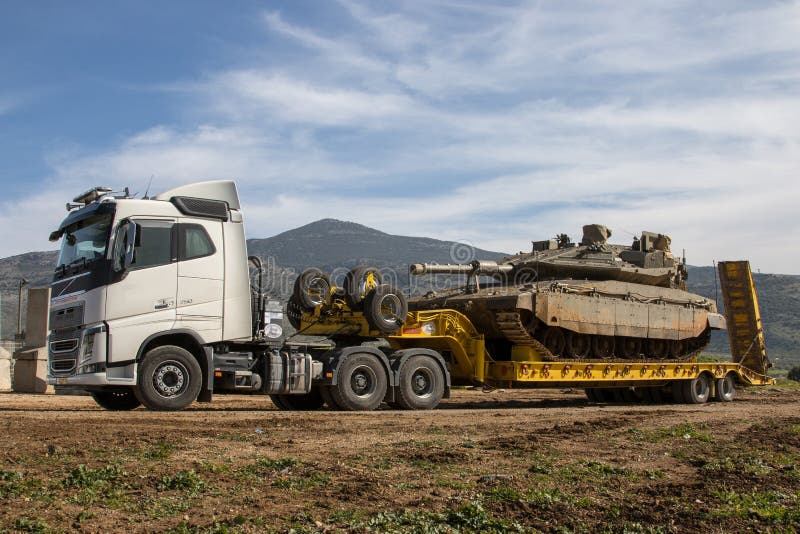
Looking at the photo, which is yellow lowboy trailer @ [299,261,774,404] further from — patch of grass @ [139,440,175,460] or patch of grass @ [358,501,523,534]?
patch of grass @ [358,501,523,534]

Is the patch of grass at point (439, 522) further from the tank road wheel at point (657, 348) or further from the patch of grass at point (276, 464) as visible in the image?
the tank road wheel at point (657, 348)

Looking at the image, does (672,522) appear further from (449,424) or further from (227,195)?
(227,195)

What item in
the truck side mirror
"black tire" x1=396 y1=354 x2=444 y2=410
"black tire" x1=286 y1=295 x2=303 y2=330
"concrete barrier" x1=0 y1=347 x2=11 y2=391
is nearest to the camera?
the truck side mirror

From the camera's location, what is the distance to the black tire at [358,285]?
17.6m

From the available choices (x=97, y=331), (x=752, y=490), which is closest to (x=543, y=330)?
(x=97, y=331)

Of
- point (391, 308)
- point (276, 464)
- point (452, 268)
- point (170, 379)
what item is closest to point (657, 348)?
point (452, 268)

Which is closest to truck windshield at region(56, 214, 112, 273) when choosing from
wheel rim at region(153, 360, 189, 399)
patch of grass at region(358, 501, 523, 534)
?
wheel rim at region(153, 360, 189, 399)

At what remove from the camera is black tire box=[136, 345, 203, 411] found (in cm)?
1376

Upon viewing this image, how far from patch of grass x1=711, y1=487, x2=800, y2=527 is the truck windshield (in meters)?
9.94

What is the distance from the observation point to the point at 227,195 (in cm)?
1513

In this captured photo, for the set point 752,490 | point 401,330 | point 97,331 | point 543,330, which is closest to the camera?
point 752,490

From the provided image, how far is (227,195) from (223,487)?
8.33 m

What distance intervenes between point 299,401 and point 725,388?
1291 cm

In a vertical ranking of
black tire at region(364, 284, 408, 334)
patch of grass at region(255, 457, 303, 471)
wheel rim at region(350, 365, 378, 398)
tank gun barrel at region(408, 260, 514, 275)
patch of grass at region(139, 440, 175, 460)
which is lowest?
patch of grass at region(255, 457, 303, 471)
